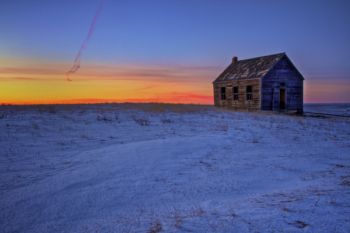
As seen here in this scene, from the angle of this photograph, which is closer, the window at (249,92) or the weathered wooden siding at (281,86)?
the weathered wooden siding at (281,86)

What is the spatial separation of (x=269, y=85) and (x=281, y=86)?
50.3 inches

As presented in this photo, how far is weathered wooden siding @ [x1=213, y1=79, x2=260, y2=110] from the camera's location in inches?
846

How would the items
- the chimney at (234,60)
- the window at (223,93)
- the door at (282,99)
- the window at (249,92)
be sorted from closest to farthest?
the door at (282,99) → the window at (249,92) → the window at (223,93) → the chimney at (234,60)

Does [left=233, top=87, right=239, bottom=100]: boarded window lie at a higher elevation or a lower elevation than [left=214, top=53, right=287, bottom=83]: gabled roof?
lower

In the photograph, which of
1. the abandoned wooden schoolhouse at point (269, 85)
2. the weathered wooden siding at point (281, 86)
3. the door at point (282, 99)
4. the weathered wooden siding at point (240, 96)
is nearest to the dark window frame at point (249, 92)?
the abandoned wooden schoolhouse at point (269, 85)

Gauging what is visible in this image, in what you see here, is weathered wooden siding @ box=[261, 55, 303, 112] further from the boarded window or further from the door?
the boarded window

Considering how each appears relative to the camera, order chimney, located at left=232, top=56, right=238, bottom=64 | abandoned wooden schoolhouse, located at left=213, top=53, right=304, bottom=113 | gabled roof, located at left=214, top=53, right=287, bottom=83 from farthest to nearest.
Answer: chimney, located at left=232, top=56, right=238, bottom=64, gabled roof, located at left=214, top=53, right=287, bottom=83, abandoned wooden schoolhouse, located at left=213, top=53, right=304, bottom=113

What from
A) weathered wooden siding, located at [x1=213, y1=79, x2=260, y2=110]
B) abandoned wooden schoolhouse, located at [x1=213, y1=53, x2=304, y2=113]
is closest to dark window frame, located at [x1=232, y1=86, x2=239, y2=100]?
abandoned wooden schoolhouse, located at [x1=213, y1=53, x2=304, y2=113]

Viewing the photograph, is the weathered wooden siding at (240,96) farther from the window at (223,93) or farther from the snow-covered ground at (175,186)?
the snow-covered ground at (175,186)

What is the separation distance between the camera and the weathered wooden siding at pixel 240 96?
2148 cm

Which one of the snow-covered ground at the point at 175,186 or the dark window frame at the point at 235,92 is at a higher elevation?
the dark window frame at the point at 235,92

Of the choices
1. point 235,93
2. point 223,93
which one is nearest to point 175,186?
point 235,93

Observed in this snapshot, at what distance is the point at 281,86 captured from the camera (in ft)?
71.3

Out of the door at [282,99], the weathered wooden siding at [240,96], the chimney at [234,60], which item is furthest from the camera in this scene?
the chimney at [234,60]
